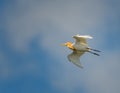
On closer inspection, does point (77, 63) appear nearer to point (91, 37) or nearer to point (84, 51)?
point (84, 51)

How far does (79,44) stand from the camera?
5119 centimetres

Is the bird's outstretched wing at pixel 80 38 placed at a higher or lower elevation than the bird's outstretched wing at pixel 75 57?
higher

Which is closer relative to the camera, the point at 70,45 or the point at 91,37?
the point at 91,37

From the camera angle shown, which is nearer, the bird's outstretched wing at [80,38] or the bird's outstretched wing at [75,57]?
the bird's outstretched wing at [80,38]

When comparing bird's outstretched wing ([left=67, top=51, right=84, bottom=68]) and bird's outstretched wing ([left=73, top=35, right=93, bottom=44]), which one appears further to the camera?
bird's outstretched wing ([left=67, top=51, right=84, bottom=68])

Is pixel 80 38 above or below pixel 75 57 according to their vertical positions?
above

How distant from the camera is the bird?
50688mm

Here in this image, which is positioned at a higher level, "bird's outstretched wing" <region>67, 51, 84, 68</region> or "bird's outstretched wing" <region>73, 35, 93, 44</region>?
"bird's outstretched wing" <region>73, 35, 93, 44</region>

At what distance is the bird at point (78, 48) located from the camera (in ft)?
166

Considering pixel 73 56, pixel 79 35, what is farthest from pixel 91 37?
pixel 73 56

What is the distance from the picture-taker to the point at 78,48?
51.4m

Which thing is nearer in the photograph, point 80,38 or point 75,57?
point 80,38

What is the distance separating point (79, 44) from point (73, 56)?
267cm

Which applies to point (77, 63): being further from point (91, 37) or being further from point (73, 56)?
point (91, 37)
